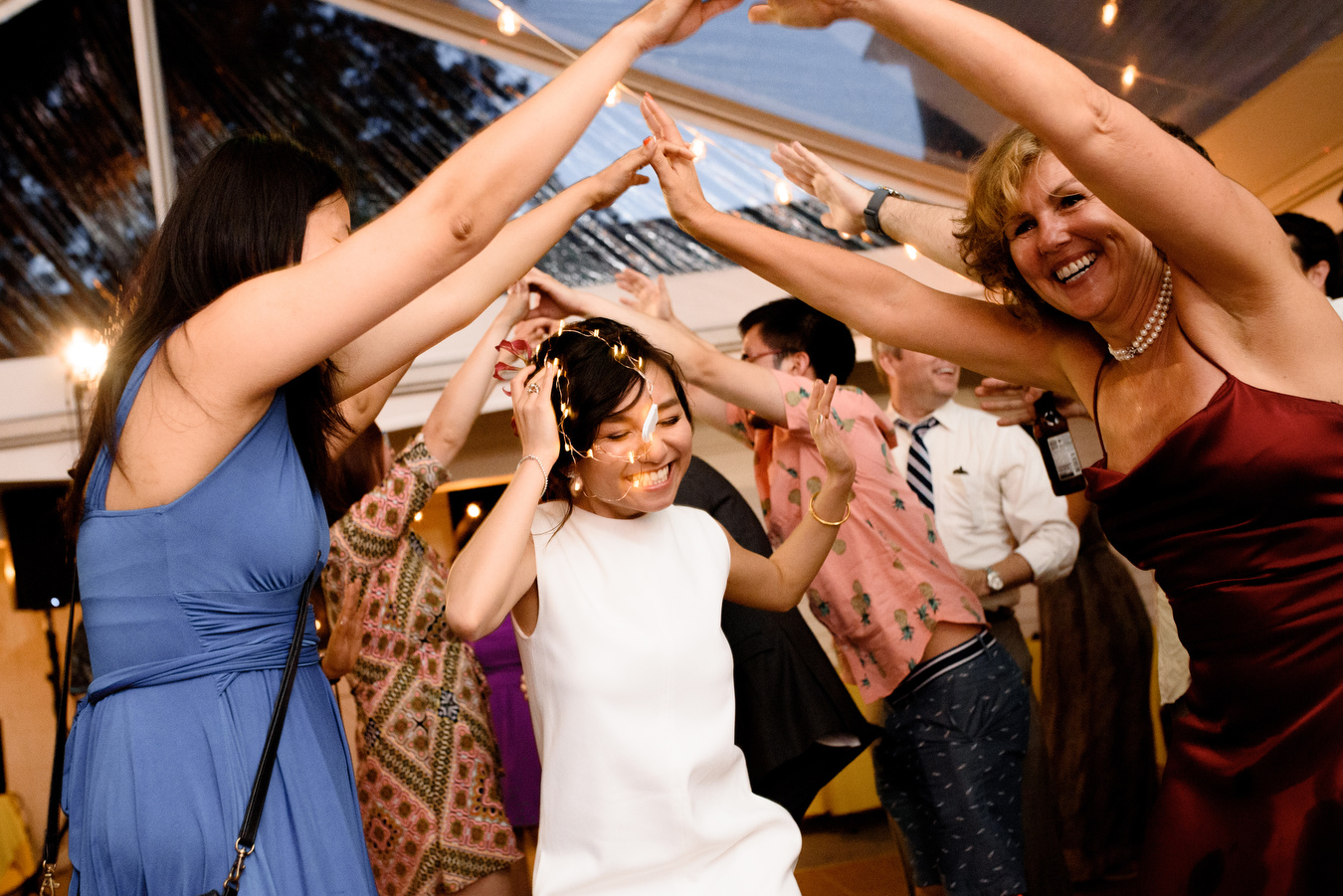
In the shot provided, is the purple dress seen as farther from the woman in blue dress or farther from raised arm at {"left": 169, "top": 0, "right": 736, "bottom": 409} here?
raised arm at {"left": 169, "top": 0, "right": 736, "bottom": 409}

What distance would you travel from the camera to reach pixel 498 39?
411 centimetres

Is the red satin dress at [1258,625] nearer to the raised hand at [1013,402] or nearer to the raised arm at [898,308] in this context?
the raised arm at [898,308]

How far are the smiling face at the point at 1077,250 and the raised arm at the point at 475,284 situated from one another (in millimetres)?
691

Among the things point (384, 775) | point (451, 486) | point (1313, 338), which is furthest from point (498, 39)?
point (1313, 338)

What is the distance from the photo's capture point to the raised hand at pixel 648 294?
2453 mm

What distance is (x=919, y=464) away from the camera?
3357mm

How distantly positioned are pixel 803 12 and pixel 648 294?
1.28m

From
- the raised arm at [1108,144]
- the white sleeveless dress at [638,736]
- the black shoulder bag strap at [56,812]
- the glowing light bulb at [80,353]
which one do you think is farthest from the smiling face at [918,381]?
the glowing light bulb at [80,353]

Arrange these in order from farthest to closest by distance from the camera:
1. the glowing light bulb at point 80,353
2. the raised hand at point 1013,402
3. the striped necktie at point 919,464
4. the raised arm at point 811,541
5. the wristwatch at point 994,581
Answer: the glowing light bulb at point 80,353 → the striped necktie at point 919,464 → the wristwatch at point 994,581 → the raised hand at point 1013,402 → the raised arm at point 811,541

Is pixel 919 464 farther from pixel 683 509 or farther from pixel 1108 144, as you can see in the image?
pixel 1108 144

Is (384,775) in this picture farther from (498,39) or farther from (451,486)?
(498,39)

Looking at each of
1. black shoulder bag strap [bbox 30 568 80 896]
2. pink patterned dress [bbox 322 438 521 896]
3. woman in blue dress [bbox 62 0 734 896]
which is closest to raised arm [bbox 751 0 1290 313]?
woman in blue dress [bbox 62 0 734 896]

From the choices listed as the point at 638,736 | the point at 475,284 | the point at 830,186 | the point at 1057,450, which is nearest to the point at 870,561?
the point at 1057,450

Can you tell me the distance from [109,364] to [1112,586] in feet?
12.5
